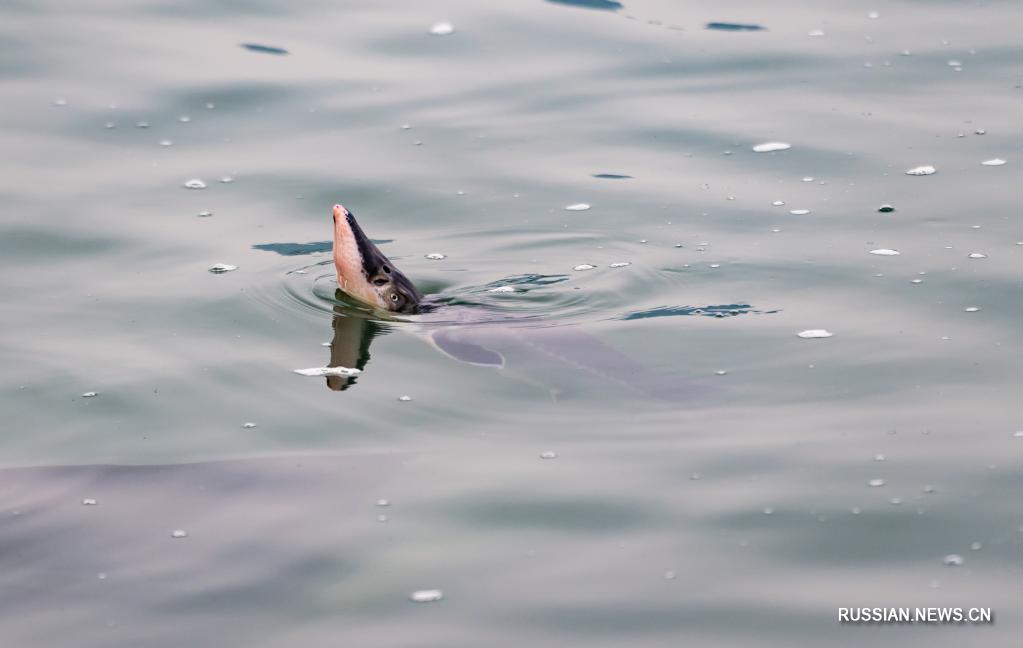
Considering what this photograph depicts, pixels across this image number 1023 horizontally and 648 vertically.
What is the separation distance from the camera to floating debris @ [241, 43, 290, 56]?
443 inches

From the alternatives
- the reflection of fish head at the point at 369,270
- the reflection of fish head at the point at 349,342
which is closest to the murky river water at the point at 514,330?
the reflection of fish head at the point at 349,342

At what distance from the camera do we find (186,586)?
15.6 feet

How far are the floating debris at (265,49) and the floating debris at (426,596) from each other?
746 centimetres

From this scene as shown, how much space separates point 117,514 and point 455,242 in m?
3.34

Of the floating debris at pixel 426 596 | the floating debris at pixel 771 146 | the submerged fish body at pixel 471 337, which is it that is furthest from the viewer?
the floating debris at pixel 771 146

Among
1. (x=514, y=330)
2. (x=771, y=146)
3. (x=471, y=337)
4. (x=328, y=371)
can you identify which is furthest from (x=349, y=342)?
(x=771, y=146)

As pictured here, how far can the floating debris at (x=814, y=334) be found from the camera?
661cm

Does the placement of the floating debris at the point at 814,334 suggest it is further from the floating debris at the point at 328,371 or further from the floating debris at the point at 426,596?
the floating debris at the point at 426,596

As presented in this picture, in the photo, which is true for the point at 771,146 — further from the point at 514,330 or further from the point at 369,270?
the point at 369,270

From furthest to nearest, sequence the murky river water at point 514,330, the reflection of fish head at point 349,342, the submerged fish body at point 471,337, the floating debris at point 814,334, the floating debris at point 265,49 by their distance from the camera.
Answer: the floating debris at point 265,49, the floating debris at point 814,334, the reflection of fish head at point 349,342, the submerged fish body at point 471,337, the murky river water at point 514,330

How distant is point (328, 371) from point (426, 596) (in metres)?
2.00

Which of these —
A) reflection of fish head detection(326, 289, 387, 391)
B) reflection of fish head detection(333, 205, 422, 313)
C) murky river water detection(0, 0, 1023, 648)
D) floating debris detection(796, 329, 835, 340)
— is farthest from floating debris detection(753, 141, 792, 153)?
reflection of fish head detection(326, 289, 387, 391)

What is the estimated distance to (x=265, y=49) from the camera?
1132 cm

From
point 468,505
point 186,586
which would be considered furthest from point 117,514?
point 468,505
